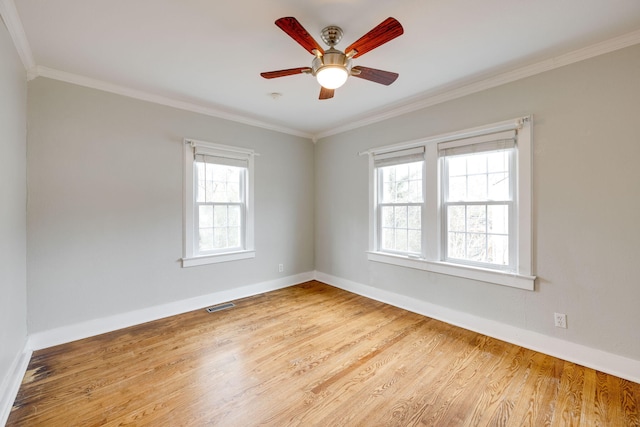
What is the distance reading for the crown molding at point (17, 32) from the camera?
5.67 feet

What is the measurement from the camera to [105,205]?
2844mm

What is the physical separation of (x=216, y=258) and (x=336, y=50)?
2.89 meters

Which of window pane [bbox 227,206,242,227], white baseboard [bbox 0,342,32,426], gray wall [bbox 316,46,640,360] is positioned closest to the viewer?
white baseboard [bbox 0,342,32,426]

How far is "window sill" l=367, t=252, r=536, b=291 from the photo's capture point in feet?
8.37

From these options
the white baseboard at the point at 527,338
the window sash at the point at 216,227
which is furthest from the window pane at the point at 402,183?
the window sash at the point at 216,227

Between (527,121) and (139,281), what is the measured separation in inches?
169

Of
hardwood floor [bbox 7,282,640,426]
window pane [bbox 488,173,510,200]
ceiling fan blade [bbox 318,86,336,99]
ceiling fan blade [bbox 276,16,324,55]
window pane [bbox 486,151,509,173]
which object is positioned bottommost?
hardwood floor [bbox 7,282,640,426]

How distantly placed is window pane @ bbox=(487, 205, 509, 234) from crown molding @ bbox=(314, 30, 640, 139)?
1.22 m

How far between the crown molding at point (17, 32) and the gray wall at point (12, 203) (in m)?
0.05

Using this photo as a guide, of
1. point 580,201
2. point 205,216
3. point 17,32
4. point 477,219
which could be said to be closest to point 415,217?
point 477,219

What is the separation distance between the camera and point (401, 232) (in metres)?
3.61

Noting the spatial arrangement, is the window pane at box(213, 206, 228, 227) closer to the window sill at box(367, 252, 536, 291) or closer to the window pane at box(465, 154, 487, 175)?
the window sill at box(367, 252, 536, 291)

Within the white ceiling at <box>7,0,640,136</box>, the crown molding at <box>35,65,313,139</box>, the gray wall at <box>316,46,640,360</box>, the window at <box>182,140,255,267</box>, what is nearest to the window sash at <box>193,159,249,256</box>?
the window at <box>182,140,255,267</box>

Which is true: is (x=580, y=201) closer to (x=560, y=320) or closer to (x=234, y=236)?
(x=560, y=320)
